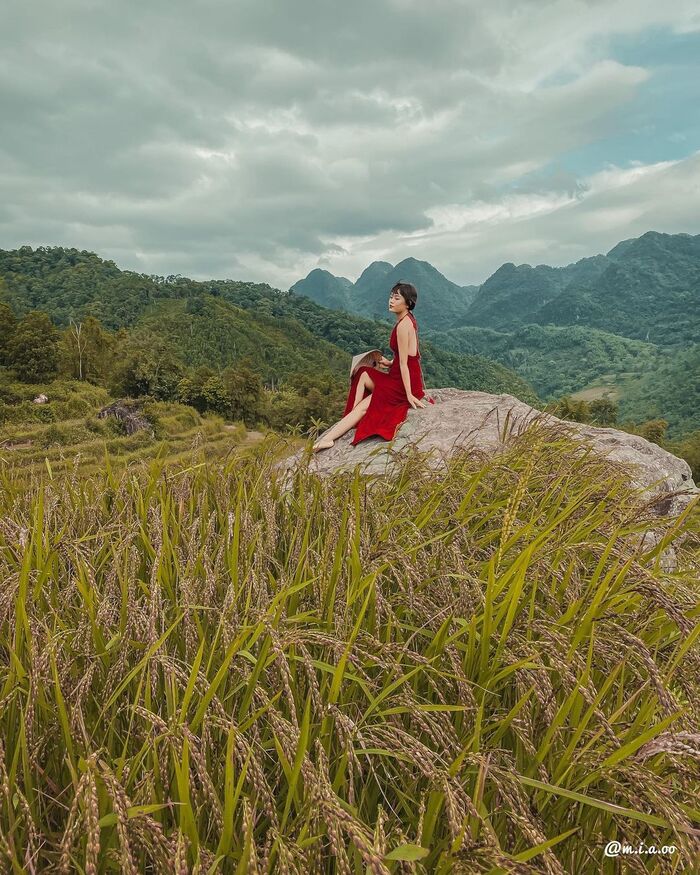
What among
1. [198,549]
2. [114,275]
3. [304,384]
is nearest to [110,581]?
[198,549]

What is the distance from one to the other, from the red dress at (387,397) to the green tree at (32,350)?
2426 inches

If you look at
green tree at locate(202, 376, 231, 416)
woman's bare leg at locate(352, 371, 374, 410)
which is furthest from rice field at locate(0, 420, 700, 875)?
green tree at locate(202, 376, 231, 416)

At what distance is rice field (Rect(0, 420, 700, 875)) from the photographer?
1.02 meters

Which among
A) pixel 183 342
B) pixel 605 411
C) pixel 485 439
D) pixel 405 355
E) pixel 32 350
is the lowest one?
pixel 605 411

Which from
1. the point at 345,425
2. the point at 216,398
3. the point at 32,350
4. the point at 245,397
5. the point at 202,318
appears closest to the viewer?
the point at 345,425

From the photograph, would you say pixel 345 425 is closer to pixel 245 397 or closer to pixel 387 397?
pixel 387 397

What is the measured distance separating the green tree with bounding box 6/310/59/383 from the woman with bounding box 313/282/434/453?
61.5m

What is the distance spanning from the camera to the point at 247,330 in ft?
365

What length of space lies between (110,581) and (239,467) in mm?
2179

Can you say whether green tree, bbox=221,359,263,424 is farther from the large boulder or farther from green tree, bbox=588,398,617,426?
the large boulder

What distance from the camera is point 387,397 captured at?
288 inches

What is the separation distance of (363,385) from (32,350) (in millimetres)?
62059

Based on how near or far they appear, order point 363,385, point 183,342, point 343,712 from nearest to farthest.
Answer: point 343,712 → point 363,385 → point 183,342

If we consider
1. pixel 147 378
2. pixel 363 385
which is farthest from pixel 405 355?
pixel 147 378
